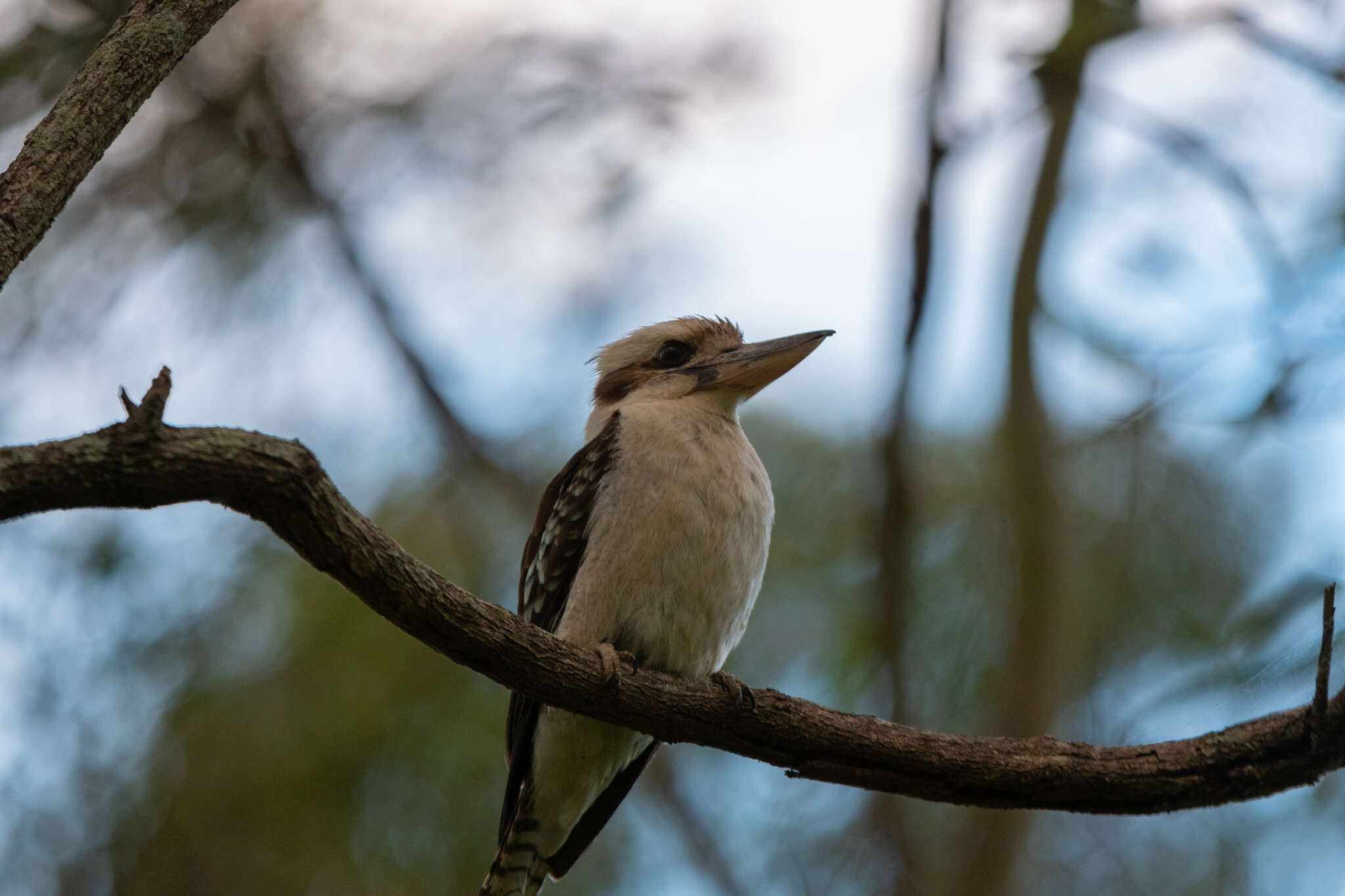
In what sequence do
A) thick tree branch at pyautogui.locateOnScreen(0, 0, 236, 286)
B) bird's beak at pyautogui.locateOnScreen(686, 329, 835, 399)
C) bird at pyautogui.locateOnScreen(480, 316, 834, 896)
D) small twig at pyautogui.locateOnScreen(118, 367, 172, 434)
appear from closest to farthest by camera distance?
small twig at pyautogui.locateOnScreen(118, 367, 172, 434), thick tree branch at pyautogui.locateOnScreen(0, 0, 236, 286), bird at pyautogui.locateOnScreen(480, 316, 834, 896), bird's beak at pyautogui.locateOnScreen(686, 329, 835, 399)

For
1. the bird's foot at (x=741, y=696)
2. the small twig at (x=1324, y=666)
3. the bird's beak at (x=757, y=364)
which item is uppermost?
the bird's beak at (x=757, y=364)

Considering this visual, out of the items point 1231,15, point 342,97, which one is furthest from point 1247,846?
point 342,97

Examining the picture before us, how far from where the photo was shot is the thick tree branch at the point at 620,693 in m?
1.58

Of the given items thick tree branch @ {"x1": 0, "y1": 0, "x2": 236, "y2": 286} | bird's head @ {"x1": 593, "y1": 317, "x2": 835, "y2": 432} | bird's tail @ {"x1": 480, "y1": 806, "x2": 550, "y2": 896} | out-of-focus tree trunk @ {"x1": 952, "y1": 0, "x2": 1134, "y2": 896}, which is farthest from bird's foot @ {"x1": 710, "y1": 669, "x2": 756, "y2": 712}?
out-of-focus tree trunk @ {"x1": 952, "y1": 0, "x2": 1134, "y2": 896}

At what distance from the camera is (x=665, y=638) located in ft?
9.18

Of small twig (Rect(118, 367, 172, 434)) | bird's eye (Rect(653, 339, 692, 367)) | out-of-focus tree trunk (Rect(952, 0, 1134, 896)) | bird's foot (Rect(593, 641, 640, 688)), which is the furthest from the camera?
out-of-focus tree trunk (Rect(952, 0, 1134, 896))

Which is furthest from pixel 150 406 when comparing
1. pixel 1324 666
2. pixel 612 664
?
pixel 1324 666

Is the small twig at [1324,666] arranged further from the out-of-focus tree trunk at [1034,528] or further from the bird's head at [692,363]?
the out-of-focus tree trunk at [1034,528]

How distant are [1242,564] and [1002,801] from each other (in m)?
1.85

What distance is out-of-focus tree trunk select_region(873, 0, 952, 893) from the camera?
4.04m

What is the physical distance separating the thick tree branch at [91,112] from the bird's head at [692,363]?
70.3 inches

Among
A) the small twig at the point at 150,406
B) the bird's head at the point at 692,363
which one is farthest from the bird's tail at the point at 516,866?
the small twig at the point at 150,406

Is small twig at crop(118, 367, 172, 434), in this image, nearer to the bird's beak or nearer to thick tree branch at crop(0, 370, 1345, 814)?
thick tree branch at crop(0, 370, 1345, 814)

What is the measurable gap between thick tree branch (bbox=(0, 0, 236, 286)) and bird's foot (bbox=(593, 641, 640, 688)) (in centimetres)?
130
